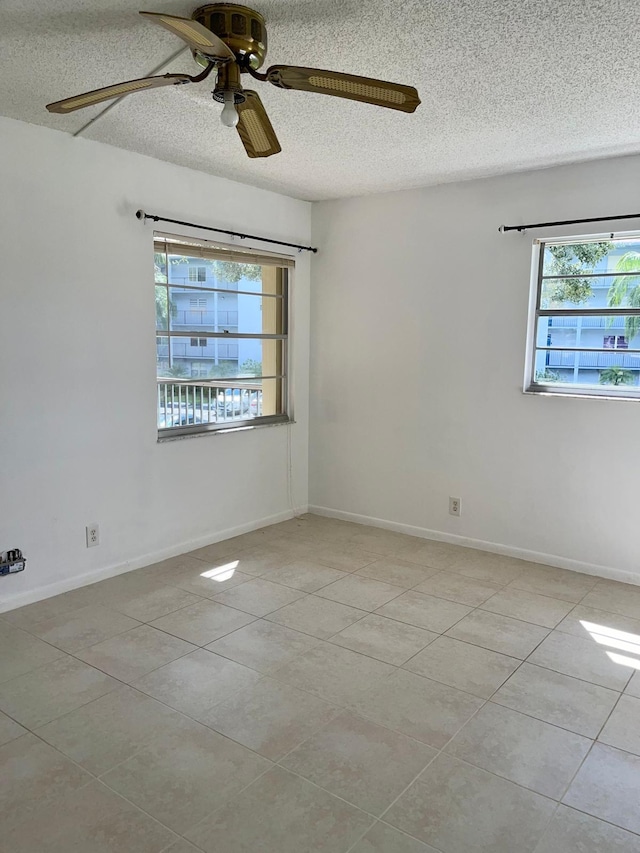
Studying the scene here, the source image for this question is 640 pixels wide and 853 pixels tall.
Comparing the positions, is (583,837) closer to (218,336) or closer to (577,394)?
(577,394)

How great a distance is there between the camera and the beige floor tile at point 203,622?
2863 millimetres

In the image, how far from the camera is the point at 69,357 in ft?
10.7

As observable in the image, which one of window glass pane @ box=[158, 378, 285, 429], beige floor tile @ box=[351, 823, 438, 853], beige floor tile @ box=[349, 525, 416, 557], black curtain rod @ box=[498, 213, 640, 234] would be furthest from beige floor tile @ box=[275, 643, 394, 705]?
black curtain rod @ box=[498, 213, 640, 234]

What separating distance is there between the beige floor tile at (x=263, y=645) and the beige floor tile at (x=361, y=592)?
17.8 inches

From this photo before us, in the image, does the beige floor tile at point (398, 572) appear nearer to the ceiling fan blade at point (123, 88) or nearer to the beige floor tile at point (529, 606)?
the beige floor tile at point (529, 606)

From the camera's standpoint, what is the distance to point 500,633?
2.95 meters

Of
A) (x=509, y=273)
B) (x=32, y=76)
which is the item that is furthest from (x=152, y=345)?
(x=509, y=273)

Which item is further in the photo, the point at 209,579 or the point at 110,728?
the point at 209,579

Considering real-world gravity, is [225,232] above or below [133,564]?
above

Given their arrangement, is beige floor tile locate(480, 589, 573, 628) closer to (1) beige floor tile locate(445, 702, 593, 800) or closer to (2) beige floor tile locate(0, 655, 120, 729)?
(1) beige floor tile locate(445, 702, 593, 800)

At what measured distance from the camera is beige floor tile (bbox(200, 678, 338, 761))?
6.93ft

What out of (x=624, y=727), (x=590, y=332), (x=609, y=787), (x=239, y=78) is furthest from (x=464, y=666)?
(x=239, y=78)

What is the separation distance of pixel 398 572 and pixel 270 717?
162 centimetres

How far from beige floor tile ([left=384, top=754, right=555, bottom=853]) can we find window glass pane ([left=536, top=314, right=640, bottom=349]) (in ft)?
8.40
